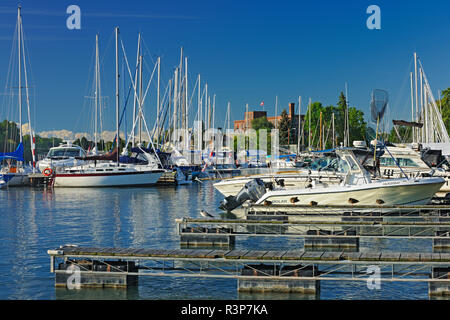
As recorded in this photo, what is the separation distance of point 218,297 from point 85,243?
37.3 feet

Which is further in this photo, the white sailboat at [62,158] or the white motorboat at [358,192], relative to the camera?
the white sailboat at [62,158]

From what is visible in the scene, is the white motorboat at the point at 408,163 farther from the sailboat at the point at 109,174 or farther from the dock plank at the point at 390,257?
the sailboat at the point at 109,174

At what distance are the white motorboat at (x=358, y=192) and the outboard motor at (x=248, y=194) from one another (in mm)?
478

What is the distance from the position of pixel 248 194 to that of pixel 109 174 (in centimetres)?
3252

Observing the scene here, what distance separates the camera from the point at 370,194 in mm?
33281

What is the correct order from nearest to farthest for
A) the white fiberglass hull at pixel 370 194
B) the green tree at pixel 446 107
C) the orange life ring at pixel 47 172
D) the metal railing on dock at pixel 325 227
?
the metal railing on dock at pixel 325 227
the white fiberglass hull at pixel 370 194
the orange life ring at pixel 47 172
the green tree at pixel 446 107

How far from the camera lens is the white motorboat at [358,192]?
33281mm

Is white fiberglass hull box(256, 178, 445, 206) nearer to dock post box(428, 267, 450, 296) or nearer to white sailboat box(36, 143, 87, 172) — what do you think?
dock post box(428, 267, 450, 296)

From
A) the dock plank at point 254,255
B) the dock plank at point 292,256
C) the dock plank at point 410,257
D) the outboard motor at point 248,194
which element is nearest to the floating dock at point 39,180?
the outboard motor at point 248,194

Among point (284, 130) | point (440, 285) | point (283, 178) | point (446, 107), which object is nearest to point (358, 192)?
point (283, 178)

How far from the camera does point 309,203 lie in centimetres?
3419

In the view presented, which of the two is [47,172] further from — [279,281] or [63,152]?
[279,281]
